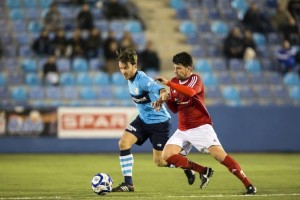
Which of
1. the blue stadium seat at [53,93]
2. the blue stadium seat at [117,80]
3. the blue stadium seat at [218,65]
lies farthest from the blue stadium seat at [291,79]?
the blue stadium seat at [53,93]

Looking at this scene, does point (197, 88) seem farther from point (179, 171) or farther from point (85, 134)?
point (85, 134)

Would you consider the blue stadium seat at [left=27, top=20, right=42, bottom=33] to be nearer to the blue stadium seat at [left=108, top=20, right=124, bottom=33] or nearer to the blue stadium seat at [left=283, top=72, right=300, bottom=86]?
the blue stadium seat at [left=108, top=20, right=124, bottom=33]

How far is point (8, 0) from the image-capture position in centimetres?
2281

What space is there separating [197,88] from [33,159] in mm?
8435

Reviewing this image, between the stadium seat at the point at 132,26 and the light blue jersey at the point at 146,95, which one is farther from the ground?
the stadium seat at the point at 132,26

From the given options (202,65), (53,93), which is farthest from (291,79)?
(53,93)

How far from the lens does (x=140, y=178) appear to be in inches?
507

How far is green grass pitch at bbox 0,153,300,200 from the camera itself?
32.9 feet

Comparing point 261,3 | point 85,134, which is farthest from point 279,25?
point 85,134

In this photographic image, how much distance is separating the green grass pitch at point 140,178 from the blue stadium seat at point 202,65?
3.84m

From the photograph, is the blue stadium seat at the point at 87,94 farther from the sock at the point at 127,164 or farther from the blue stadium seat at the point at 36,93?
the sock at the point at 127,164

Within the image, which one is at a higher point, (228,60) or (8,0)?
(8,0)

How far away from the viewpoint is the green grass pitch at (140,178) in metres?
10.0

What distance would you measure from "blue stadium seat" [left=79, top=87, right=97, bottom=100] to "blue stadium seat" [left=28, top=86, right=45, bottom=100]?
1.08m
